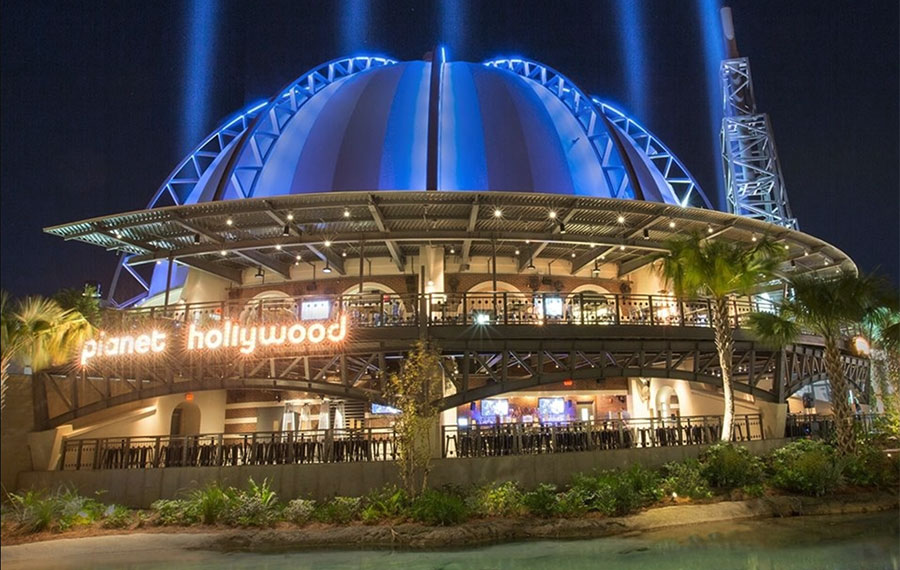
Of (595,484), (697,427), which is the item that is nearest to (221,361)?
(595,484)

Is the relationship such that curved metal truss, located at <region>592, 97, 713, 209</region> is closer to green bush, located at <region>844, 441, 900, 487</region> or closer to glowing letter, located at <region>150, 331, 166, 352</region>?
green bush, located at <region>844, 441, 900, 487</region>

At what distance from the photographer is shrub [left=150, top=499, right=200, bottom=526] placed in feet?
53.3

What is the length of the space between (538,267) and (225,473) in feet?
60.7

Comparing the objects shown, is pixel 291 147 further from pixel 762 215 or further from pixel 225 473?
pixel 762 215

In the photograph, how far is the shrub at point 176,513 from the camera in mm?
16250

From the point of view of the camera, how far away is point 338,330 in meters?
18.7

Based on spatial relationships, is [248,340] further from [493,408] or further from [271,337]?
[493,408]

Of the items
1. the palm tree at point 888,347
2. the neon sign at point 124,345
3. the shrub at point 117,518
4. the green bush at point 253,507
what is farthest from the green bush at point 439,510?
the palm tree at point 888,347

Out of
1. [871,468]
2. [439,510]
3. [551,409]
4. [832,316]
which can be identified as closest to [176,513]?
[439,510]

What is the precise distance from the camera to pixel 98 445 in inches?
793

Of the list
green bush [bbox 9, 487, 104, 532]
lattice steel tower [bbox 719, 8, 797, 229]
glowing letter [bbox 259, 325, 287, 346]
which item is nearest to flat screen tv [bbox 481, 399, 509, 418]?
glowing letter [bbox 259, 325, 287, 346]

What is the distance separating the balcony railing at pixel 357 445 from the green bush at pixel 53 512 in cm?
254

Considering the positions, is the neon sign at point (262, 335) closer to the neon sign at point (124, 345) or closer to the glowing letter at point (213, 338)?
the glowing letter at point (213, 338)

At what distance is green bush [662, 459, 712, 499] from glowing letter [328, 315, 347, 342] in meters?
11.2
